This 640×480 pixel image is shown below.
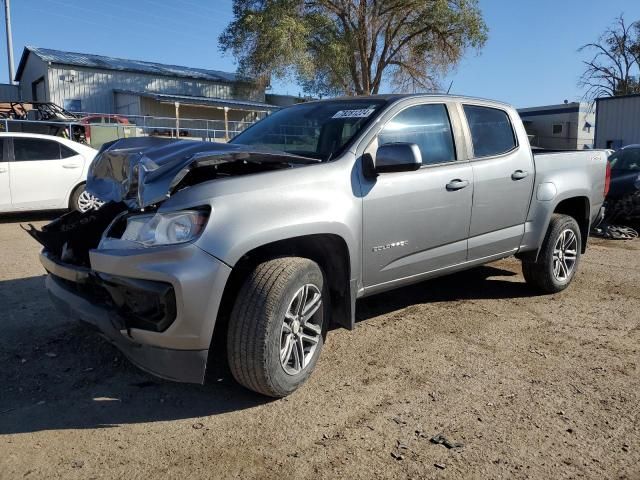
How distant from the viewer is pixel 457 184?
13.8 feet

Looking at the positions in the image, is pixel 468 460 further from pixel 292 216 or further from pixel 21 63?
pixel 21 63

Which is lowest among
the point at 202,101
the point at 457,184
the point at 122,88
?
the point at 457,184

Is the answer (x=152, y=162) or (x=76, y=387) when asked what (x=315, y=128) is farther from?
(x=76, y=387)

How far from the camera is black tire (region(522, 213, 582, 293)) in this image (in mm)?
5277

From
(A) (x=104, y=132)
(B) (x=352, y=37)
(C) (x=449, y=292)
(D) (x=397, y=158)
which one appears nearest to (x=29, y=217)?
(C) (x=449, y=292)

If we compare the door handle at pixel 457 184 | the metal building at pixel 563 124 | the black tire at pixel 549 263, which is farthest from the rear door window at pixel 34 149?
the metal building at pixel 563 124

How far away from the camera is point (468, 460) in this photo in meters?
2.68

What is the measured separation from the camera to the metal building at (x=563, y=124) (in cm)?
3792

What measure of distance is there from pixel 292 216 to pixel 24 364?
2103 millimetres

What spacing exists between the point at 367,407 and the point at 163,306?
1.29 metres

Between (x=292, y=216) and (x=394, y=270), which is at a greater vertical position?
(x=292, y=216)

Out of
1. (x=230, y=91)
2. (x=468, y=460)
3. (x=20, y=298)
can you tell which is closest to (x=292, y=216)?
(x=468, y=460)

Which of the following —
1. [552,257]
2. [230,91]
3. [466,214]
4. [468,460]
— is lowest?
[468,460]

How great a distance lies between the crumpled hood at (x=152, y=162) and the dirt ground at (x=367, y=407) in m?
1.17
